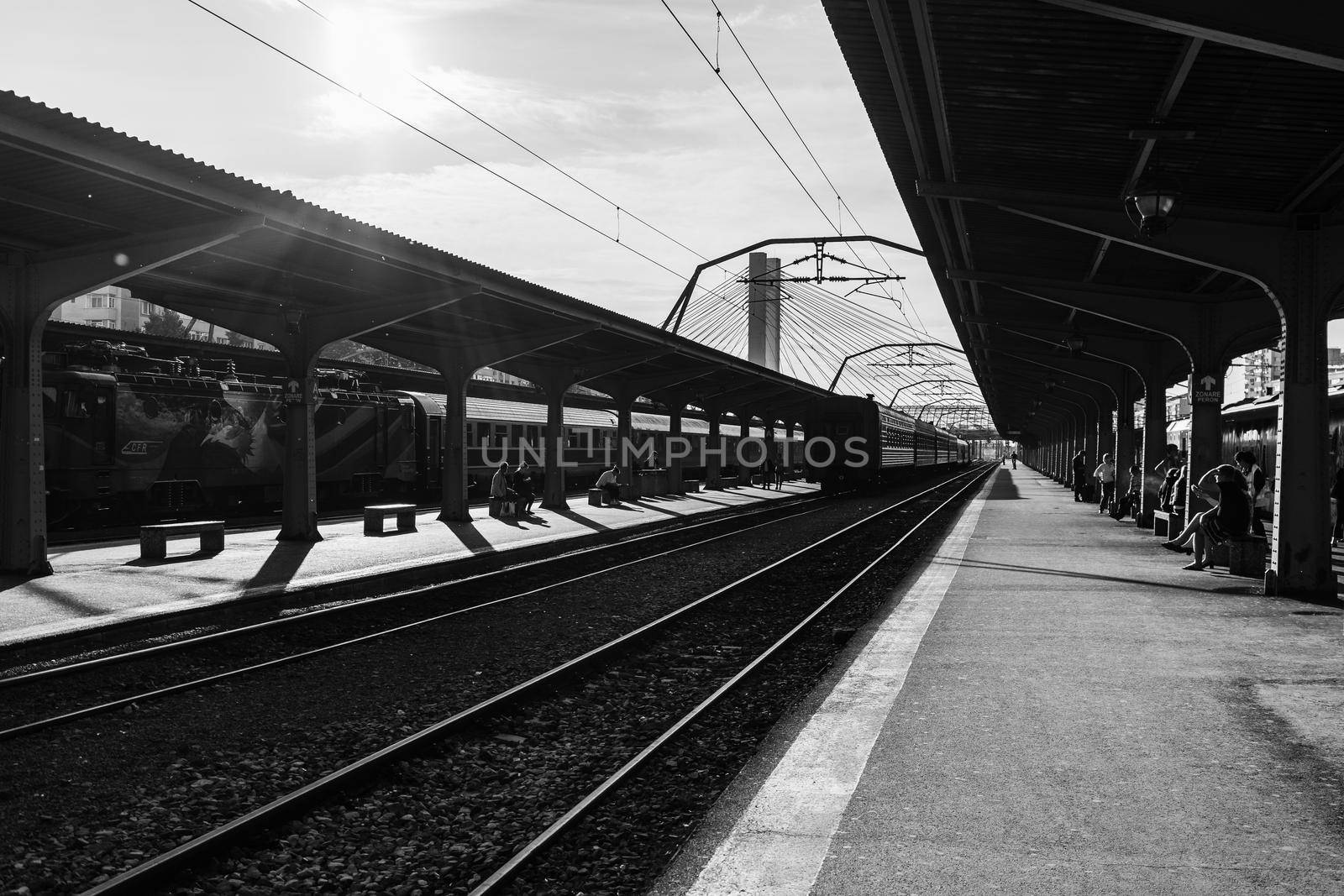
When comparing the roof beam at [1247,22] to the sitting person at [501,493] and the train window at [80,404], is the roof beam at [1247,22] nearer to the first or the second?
the train window at [80,404]

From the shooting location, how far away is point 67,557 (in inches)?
573

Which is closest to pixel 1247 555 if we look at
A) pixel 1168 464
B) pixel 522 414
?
pixel 1168 464

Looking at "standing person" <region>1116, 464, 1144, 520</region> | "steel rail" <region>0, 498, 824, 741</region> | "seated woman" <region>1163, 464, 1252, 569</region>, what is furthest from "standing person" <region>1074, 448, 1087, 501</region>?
"steel rail" <region>0, 498, 824, 741</region>

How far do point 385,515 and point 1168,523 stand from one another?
13.2 meters

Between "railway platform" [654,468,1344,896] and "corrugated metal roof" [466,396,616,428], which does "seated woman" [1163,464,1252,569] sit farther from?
"corrugated metal roof" [466,396,616,428]

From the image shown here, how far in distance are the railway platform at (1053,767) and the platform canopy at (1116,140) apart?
3741 mm

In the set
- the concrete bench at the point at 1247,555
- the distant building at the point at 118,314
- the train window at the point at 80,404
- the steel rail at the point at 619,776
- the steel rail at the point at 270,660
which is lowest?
the steel rail at the point at 270,660

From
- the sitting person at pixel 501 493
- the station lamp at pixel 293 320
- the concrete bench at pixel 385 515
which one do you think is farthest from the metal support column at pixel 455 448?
the station lamp at pixel 293 320

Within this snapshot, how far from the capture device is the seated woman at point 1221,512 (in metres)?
13.2

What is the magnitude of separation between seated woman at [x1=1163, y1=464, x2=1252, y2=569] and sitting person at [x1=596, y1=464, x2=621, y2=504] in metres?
16.5

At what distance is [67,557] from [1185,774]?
46.1 ft

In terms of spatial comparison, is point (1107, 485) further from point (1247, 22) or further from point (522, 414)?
point (1247, 22)

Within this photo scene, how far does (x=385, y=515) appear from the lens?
19.2 meters

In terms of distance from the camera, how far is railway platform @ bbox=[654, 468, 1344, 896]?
158 inches
